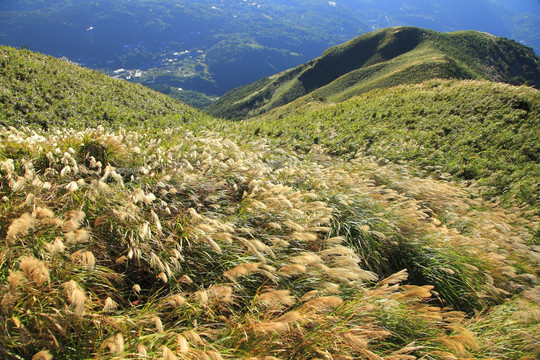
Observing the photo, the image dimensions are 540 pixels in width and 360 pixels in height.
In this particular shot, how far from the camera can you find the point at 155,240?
9.06 ft

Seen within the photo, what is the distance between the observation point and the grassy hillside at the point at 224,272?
1888mm

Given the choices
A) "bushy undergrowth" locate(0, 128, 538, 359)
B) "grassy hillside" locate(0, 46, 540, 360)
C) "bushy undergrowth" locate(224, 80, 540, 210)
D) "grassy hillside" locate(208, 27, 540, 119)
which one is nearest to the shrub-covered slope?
"bushy undergrowth" locate(224, 80, 540, 210)

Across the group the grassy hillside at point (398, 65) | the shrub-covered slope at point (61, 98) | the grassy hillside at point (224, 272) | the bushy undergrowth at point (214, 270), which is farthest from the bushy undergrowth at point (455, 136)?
the grassy hillside at point (398, 65)

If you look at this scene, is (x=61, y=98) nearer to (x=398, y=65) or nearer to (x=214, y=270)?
(x=214, y=270)

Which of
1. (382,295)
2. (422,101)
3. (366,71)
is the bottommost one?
(382,295)

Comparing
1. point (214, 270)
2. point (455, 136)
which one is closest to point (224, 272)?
point (214, 270)

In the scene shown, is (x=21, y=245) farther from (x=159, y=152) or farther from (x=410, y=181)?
(x=410, y=181)

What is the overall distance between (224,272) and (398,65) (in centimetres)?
8981

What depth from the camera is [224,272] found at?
2.35 meters

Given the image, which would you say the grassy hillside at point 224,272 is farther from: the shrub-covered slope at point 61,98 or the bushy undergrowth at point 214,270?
the shrub-covered slope at point 61,98

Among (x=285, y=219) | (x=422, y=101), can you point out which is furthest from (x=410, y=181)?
(x=422, y=101)

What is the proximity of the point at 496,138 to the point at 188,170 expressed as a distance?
14.0m

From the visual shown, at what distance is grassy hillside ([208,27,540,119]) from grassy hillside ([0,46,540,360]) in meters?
57.5

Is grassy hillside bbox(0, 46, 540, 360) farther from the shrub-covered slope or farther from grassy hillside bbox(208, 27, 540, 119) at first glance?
grassy hillside bbox(208, 27, 540, 119)
